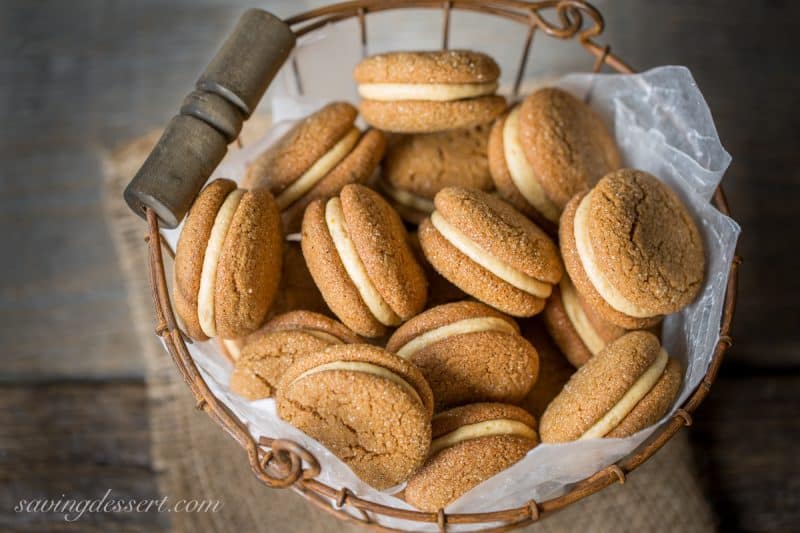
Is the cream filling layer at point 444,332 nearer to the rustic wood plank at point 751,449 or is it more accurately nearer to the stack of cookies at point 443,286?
the stack of cookies at point 443,286

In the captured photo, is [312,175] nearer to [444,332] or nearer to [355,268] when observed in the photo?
[355,268]

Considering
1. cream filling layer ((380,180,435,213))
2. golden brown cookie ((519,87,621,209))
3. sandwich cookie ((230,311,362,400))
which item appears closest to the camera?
sandwich cookie ((230,311,362,400))

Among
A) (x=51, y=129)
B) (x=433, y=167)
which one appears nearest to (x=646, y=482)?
(x=433, y=167)

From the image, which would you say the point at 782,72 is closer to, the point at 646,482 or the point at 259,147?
the point at 646,482

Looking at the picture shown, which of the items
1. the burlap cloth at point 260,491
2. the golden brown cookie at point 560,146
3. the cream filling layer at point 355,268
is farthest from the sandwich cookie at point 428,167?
the burlap cloth at point 260,491

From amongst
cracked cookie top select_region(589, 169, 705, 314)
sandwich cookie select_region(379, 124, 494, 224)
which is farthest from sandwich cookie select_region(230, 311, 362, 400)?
cracked cookie top select_region(589, 169, 705, 314)

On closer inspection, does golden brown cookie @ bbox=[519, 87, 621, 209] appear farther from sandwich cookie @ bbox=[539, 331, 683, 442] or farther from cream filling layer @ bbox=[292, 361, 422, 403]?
cream filling layer @ bbox=[292, 361, 422, 403]

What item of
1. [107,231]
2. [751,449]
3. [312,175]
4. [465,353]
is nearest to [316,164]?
[312,175]
